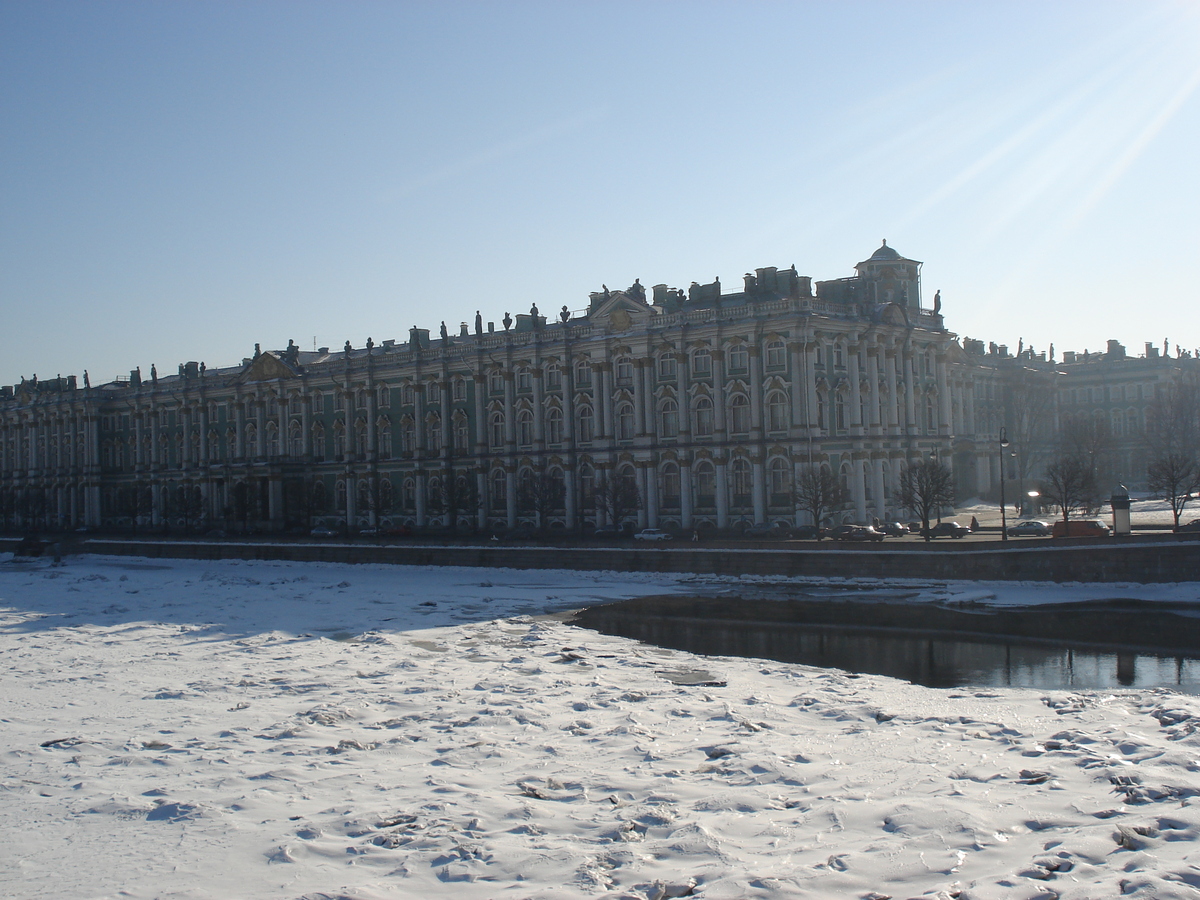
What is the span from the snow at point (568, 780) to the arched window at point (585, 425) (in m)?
39.8

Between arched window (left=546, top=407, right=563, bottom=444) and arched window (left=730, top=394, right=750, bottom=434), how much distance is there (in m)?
11.6

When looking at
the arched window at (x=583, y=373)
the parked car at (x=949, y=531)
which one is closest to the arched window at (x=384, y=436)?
the arched window at (x=583, y=373)

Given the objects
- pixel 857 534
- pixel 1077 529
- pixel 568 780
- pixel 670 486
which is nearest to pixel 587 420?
pixel 670 486

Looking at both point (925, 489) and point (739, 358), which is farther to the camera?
point (739, 358)

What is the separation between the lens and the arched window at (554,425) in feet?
224

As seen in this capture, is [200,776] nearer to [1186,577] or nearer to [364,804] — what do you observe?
[364,804]

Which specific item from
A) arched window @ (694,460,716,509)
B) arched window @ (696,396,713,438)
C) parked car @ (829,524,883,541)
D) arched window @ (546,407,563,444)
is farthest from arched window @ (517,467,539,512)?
parked car @ (829,524,883,541)

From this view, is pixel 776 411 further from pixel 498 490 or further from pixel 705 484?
pixel 498 490

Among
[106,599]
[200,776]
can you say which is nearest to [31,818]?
[200,776]

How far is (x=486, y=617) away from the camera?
36031mm

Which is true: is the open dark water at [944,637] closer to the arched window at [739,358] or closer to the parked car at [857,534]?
the parked car at [857,534]

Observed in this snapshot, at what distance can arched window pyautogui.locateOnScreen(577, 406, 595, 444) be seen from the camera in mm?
66938

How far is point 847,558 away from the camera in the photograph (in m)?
43.5

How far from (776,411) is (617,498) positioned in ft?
32.4
